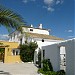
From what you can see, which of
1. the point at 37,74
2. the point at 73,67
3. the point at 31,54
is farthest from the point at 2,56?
the point at 73,67

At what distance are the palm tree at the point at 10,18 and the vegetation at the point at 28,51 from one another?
22407mm

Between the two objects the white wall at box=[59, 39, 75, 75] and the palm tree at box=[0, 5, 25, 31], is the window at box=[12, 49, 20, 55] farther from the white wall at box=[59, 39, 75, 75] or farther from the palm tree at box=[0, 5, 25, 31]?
the palm tree at box=[0, 5, 25, 31]

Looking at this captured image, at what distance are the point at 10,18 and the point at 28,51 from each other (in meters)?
23.2

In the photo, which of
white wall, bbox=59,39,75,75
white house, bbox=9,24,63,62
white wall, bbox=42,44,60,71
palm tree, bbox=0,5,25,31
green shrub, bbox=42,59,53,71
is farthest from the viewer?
white house, bbox=9,24,63,62

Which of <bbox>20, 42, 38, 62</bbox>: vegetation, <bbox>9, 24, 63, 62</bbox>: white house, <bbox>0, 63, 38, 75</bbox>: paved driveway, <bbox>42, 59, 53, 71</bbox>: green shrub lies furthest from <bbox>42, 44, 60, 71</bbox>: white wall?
<bbox>20, 42, 38, 62</bbox>: vegetation

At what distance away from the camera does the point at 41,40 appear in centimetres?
3856

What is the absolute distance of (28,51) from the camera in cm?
3559

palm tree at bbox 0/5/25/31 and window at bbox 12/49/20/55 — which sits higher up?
palm tree at bbox 0/5/25/31

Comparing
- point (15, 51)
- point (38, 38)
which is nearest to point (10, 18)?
point (38, 38)

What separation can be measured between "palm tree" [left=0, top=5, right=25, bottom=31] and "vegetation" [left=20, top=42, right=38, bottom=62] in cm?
2241

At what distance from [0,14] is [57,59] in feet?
28.9

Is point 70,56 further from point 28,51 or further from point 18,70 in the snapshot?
point 28,51

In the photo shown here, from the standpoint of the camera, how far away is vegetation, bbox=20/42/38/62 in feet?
116

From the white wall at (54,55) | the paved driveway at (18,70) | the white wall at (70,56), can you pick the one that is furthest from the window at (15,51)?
the white wall at (70,56)
